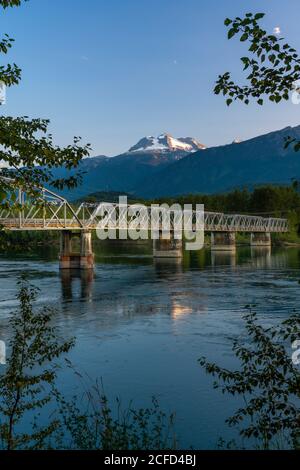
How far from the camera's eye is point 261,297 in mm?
52562

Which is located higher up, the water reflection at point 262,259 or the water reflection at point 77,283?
the water reflection at point 262,259

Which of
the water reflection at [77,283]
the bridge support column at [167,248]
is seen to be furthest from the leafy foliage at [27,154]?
the bridge support column at [167,248]

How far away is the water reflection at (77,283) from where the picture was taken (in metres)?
56.8

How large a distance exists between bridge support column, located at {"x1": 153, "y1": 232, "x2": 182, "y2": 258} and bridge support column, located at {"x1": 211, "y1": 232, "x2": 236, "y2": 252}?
1351 inches

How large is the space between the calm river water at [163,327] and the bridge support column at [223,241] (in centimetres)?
8572

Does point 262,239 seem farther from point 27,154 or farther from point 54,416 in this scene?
point 27,154

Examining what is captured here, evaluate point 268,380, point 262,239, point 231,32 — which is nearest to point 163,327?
point 268,380

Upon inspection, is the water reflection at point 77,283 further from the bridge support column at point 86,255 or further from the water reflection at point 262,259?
the water reflection at point 262,259

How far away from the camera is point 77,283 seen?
229 feet

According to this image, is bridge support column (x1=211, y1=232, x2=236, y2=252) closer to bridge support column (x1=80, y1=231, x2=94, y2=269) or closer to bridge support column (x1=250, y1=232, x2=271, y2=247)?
bridge support column (x1=250, y1=232, x2=271, y2=247)

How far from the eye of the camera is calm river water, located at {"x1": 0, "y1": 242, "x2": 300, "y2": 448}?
20.7 meters

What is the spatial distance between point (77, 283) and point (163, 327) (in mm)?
33949

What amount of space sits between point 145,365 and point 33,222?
70940mm
